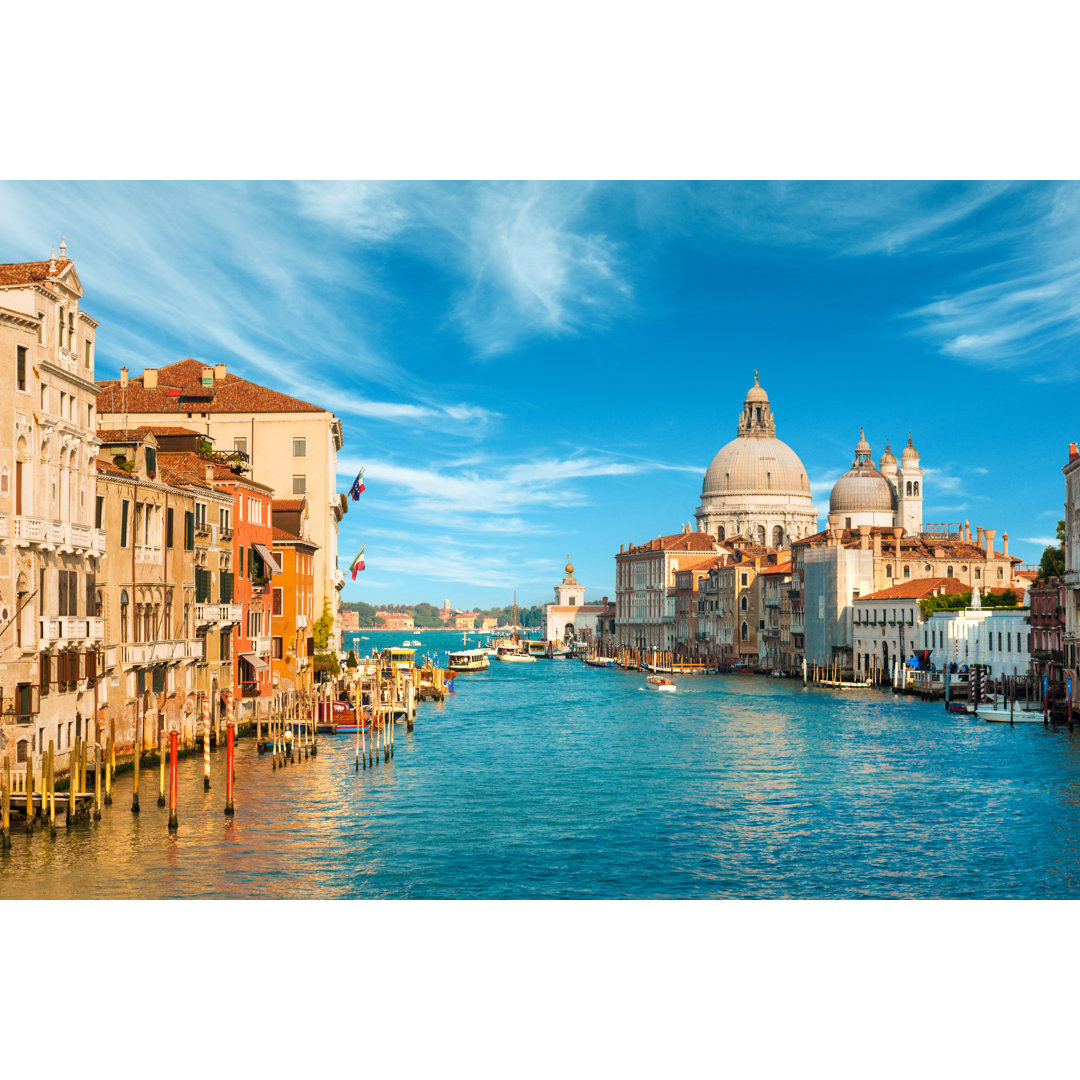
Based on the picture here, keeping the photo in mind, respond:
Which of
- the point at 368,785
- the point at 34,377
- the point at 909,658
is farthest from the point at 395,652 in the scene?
the point at 34,377

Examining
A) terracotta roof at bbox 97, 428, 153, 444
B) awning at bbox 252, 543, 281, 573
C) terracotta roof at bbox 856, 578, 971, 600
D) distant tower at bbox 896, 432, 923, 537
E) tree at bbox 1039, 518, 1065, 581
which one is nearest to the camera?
terracotta roof at bbox 97, 428, 153, 444

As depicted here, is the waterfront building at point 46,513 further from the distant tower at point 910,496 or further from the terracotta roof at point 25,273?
the distant tower at point 910,496

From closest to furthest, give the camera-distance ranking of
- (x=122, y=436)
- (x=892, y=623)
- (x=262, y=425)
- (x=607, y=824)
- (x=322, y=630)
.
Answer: (x=607, y=824) < (x=122, y=436) < (x=322, y=630) < (x=262, y=425) < (x=892, y=623)

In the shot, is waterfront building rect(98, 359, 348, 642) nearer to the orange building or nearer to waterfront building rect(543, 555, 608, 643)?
the orange building

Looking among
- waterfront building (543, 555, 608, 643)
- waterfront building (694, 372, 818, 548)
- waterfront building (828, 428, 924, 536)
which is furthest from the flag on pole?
waterfront building (543, 555, 608, 643)

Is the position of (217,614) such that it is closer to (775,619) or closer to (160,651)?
(160,651)

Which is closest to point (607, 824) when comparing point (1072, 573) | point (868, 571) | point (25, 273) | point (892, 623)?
point (25, 273)
